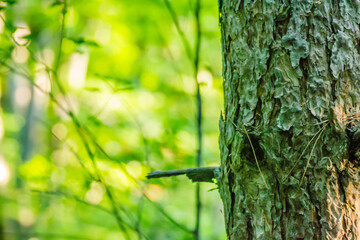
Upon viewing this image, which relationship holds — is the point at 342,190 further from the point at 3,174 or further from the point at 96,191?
the point at 3,174

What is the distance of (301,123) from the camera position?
1.09 metres

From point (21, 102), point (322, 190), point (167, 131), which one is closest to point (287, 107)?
point (322, 190)

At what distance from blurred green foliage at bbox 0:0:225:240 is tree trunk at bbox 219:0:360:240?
2.92 feet

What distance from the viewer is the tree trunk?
1.08 meters

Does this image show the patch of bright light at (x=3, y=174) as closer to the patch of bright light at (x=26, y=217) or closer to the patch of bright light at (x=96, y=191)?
the patch of bright light at (x=26, y=217)

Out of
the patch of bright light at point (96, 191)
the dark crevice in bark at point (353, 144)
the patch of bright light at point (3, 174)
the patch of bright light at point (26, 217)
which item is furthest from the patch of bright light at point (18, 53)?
the patch of bright light at point (26, 217)

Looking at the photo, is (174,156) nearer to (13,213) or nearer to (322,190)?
(322,190)

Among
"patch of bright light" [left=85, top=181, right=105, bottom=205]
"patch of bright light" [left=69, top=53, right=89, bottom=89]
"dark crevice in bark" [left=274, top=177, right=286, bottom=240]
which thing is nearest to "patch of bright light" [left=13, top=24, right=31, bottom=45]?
"patch of bright light" [left=85, top=181, right=105, bottom=205]

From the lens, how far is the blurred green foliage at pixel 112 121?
2.38 meters

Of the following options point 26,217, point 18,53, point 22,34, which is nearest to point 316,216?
point 22,34

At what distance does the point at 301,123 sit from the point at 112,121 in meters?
5.08

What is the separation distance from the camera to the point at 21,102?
9086mm

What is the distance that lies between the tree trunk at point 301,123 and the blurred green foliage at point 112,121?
89 cm

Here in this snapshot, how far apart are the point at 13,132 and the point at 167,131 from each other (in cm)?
832
